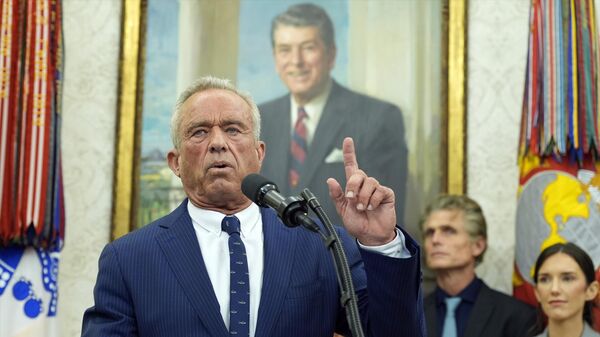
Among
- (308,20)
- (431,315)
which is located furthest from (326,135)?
(431,315)

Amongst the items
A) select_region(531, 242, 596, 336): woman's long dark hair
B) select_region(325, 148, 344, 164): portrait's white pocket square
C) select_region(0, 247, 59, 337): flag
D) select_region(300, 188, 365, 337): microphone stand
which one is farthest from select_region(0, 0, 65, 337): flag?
select_region(300, 188, 365, 337): microphone stand

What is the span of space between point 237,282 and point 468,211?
2.45 meters

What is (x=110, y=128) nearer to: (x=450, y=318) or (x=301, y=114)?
(x=301, y=114)

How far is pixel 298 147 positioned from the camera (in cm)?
501

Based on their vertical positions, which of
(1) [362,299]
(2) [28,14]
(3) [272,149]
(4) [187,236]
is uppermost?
(2) [28,14]

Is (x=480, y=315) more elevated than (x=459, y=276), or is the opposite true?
(x=459, y=276)

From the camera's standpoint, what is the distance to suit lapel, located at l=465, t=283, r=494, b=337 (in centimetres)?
441

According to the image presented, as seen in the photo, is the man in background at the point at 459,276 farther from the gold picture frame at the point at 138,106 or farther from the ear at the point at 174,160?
the ear at the point at 174,160

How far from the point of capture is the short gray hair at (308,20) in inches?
200

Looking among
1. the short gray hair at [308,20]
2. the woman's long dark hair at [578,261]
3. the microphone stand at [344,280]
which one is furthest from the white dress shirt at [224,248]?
the short gray hair at [308,20]

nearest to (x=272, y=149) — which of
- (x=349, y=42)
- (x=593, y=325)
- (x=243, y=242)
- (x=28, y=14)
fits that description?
(x=349, y=42)

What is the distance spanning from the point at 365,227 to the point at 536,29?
2.67 meters

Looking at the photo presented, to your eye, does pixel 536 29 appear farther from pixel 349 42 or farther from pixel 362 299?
pixel 362 299

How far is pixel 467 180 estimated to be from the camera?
503 cm
